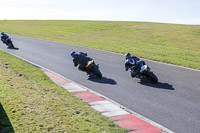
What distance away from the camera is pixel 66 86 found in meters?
11.5

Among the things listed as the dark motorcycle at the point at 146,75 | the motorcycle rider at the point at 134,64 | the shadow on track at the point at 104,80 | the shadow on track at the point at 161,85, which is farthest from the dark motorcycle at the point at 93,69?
the shadow on track at the point at 161,85

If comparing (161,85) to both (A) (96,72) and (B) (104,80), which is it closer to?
(B) (104,80)

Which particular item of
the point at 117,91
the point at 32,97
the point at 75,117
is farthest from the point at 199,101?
the point at 32,97

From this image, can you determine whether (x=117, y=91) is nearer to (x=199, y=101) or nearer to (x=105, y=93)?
(x=105, y=93)

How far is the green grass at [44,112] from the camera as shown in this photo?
6.19 metres

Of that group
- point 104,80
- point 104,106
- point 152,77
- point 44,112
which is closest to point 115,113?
point 104,106

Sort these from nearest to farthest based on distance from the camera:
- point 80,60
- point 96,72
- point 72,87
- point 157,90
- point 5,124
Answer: point 5,124
point 157,90
point 72,87
point 96,72
point 80,60

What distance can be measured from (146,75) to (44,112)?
20.8 feet

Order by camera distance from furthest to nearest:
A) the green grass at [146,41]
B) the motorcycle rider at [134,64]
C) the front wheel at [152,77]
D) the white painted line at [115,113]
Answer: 1. the green grass at [146,41]
2. the motorcycle rider at [134,64]
3. the front wheel at [152,77]
4. the white painted line at [115,113]

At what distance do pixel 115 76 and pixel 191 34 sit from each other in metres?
31.6

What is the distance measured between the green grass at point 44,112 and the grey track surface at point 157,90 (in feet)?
5.92

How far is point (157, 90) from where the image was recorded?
35.8 ft

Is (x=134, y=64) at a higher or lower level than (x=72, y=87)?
higher

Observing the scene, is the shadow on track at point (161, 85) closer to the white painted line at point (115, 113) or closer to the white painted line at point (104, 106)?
the white painted line at point (104, 106)
